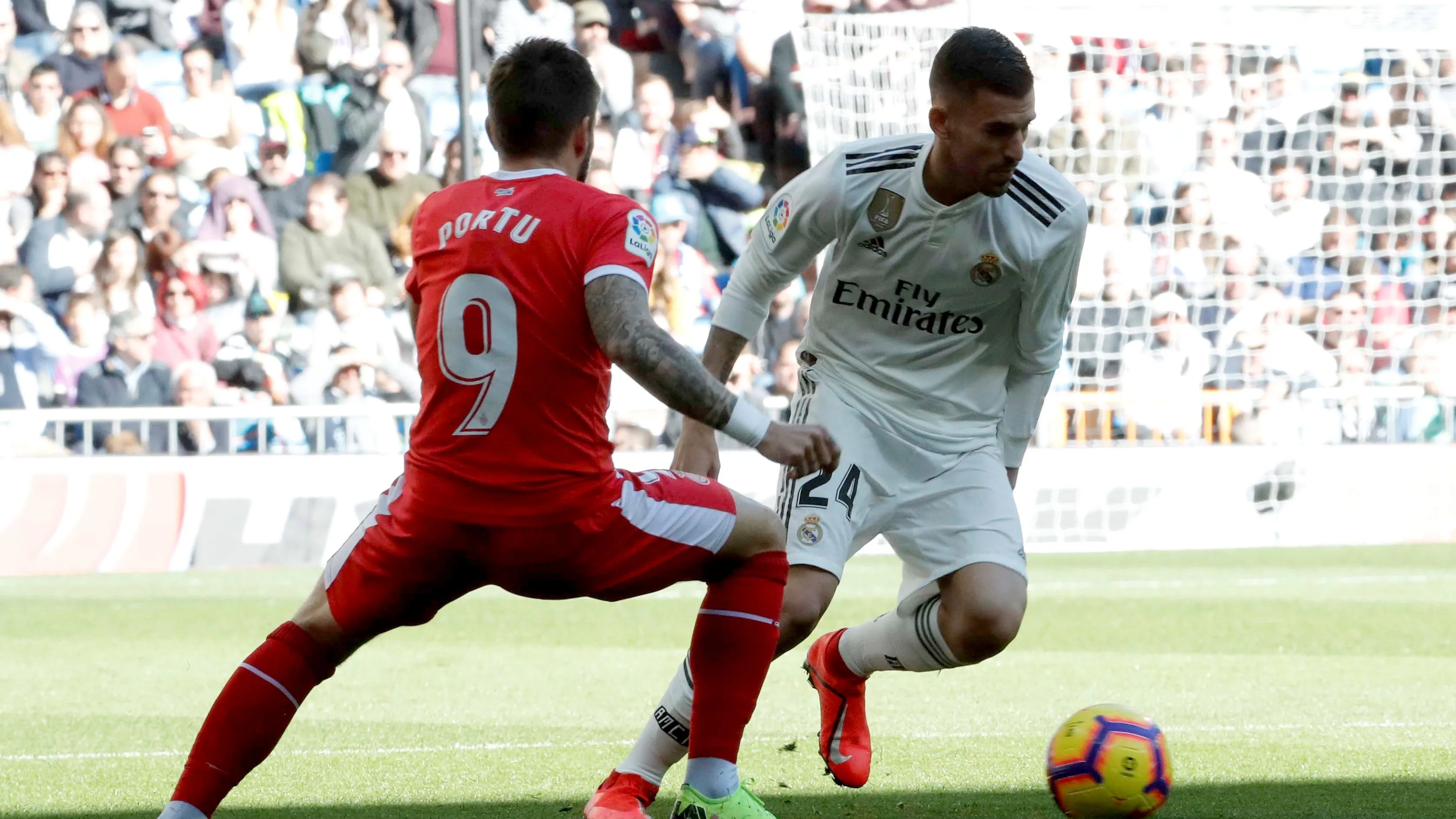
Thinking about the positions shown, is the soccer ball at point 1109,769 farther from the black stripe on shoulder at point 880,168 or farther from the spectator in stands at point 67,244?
the spectator in stands at point 67,244

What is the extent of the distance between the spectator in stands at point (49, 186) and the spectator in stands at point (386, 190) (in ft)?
7.11

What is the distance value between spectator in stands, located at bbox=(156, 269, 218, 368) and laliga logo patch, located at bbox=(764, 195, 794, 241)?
892 cm

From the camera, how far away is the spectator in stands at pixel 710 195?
613 inches

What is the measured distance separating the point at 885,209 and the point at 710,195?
35.9ft

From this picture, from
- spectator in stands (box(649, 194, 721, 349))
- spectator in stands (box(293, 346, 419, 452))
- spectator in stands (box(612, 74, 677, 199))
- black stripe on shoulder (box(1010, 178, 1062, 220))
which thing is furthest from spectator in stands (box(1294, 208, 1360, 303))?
black stripe on shoulder (box(1010, 178, 1062, 220))

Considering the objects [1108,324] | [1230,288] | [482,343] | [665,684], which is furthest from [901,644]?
[1230,288]

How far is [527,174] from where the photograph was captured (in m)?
3.84

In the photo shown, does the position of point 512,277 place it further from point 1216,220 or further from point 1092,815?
point 1216,220

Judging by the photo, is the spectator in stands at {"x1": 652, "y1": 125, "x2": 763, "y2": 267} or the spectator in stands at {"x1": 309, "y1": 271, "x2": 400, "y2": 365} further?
the spectator in stands at {"x1": 652, "y1": 125, "x2": 763, "y2": 267}

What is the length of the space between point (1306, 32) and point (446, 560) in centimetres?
1240

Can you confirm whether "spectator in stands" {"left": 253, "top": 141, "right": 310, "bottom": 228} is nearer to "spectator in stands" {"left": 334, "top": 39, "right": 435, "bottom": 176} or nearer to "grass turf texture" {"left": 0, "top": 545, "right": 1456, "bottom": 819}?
"spectator in stands" {"left": 334, "top": 39, "right": 435, "bottom": 176}

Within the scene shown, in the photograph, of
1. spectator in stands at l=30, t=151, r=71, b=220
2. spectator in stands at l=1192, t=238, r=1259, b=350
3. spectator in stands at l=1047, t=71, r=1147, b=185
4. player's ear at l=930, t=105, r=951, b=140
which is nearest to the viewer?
player's ear at l=930, t=105, r=951, b=140

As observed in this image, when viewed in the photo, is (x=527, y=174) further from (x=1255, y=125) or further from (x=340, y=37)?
(x=1255, y=125)

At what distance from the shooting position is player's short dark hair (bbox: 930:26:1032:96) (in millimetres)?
4629
